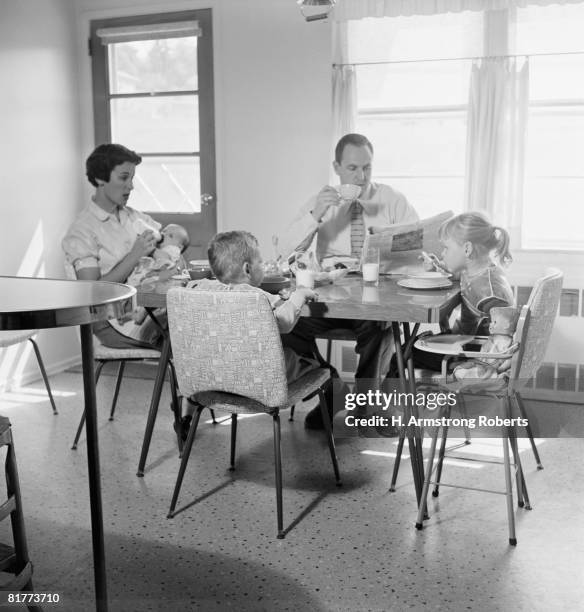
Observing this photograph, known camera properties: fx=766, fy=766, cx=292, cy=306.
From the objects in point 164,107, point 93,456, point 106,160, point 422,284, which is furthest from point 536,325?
point 164,107

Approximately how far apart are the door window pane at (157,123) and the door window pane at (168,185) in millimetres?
78

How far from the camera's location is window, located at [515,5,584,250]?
12.6 ft

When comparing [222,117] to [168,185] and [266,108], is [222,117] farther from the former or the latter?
[168,185]

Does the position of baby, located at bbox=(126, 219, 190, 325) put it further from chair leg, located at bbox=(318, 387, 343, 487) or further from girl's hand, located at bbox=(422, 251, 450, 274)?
girl's hand, located at bbox=(422, 251, 450, 274)

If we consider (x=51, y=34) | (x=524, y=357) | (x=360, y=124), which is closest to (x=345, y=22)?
(x=360, y=124)

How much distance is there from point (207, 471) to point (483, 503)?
107 cm

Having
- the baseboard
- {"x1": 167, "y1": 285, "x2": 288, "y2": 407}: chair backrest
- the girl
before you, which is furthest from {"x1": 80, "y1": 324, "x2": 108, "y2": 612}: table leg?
the baseboard

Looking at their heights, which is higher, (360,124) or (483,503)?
(360,124)

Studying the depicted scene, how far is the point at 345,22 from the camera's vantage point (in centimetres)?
417

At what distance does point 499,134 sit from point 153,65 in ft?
6.94

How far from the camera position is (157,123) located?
4.71 m

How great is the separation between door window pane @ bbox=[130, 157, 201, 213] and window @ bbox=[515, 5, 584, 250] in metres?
1.94

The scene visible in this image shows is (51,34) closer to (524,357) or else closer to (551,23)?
(551,23)

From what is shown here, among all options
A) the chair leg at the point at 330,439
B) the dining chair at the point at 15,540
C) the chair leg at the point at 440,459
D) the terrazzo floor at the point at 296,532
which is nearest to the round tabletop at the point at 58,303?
the dining chair at the point at 15,540
